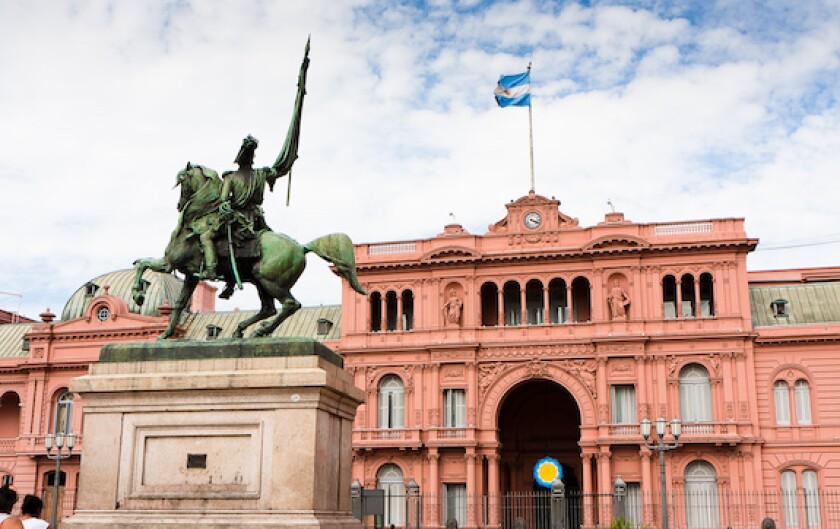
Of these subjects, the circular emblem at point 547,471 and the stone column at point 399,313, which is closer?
the stone column at point 399,313

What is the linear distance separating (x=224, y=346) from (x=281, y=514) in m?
2.35

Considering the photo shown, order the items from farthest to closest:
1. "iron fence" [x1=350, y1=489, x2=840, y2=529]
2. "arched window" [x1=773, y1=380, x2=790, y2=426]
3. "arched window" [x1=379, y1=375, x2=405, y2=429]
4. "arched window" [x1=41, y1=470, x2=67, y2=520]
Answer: "arched window" [x1=41, y1=470, x2=67, y2=520]
"arched window" [x1=379, y1=375, x2=405, y2=429]
"arched window" [x1=773, y1=380, x2=790, y2=426]
"iron fence" [x1=350, y1=489, x2=840, y2=529]

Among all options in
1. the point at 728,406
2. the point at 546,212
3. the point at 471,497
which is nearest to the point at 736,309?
the point at 728,406

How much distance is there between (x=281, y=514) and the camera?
37.7 feet

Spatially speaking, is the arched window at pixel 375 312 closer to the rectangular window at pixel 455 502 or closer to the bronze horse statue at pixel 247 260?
the rectangular window at pixel 455 502

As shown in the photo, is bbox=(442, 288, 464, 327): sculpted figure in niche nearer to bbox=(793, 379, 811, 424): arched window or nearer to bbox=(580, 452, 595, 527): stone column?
bbox=(580, 452, 595, 527): stone column

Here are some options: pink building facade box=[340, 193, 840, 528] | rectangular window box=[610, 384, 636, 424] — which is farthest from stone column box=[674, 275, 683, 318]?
rectangular window box=[610, 384, 636, 424]

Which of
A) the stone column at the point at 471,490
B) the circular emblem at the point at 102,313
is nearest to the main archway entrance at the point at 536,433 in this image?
the stone column at the point at 471,490

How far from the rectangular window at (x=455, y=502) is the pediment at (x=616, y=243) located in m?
13.9

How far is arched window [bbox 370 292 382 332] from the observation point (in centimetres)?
5297

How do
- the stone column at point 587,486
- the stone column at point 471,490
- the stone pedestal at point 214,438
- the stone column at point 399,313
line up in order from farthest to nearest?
the stone column at point 399,313 → the stone column at point 471,490 → the stone column at point 587,486 → the stone pedestal at point 214,438

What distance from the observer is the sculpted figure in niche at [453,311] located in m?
50.7

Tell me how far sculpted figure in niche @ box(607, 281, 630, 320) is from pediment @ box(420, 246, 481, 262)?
7.46 m

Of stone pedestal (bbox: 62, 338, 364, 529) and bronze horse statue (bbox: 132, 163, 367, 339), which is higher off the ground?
bronze horse statue (bbox: 132, 163, 367, 339)
